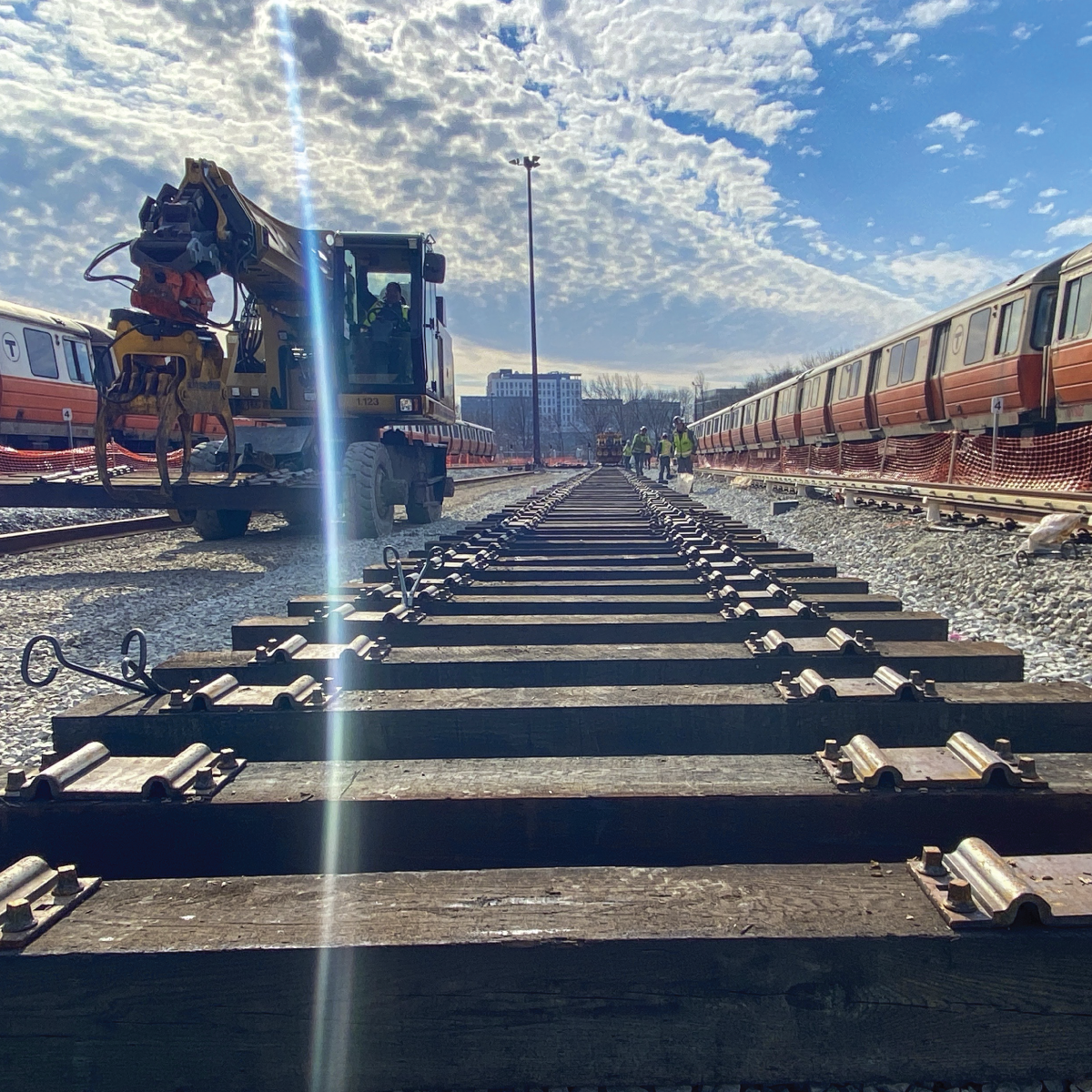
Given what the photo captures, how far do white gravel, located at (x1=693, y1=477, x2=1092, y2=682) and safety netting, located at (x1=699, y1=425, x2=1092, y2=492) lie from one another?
5.99 feet

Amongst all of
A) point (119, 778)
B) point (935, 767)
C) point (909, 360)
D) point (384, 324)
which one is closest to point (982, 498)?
point (909, 360)

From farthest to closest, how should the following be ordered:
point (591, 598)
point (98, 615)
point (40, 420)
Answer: point (40, 420)
point (98, 615)
point (591, 598)

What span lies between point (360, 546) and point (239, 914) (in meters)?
7.20

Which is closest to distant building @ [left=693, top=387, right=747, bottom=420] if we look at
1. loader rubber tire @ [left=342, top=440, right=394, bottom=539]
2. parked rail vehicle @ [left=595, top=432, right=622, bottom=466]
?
parked rail vehicle @ [left=595, top=432, right=622, bottom=466]

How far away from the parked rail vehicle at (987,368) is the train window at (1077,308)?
12 millimetres

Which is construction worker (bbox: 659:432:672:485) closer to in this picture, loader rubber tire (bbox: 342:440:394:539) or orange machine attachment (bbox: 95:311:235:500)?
loader rubber tire (bbox: 342:440:394:539)

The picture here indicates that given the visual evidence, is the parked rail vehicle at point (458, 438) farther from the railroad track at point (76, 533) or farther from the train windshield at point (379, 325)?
the railroad track at point (76, 533)

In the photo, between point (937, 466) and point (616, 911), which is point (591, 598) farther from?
point (937, 466)

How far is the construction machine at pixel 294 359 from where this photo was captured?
760 cm

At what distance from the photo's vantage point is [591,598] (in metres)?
3.29

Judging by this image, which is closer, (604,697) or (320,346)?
(604,697)

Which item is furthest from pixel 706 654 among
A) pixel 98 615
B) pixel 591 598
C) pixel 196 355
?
pixel 196 355

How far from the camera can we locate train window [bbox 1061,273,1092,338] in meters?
9.35

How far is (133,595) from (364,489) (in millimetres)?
3250
